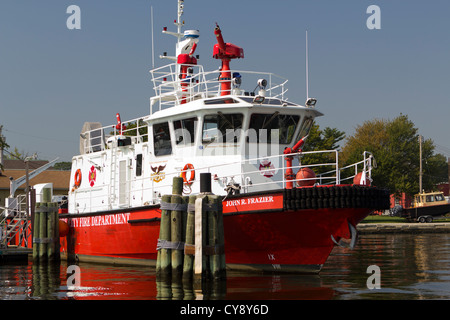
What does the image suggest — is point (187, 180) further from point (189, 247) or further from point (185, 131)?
point (189, 247)

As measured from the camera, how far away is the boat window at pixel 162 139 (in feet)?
51.6

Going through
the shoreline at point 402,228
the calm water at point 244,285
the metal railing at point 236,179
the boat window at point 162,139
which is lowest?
the shoreline at point 402,228

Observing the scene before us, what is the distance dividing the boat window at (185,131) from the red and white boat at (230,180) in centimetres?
3

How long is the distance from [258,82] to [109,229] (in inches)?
234

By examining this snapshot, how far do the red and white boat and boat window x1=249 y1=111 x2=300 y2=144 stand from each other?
0.03 m

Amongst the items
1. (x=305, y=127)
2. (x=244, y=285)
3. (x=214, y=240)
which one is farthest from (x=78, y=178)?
(x=244, y=285)

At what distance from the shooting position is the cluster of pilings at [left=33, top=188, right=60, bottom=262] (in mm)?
18375

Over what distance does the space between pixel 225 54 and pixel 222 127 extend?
7.77ft

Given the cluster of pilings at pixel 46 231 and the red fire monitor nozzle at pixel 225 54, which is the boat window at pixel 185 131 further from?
the cluster of pilings at pixel 46 231

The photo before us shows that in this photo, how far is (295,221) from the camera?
42.8 ft

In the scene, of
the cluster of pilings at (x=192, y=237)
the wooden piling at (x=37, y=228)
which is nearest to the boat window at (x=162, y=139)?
the cluster of pilings at (x=192, y=237)
